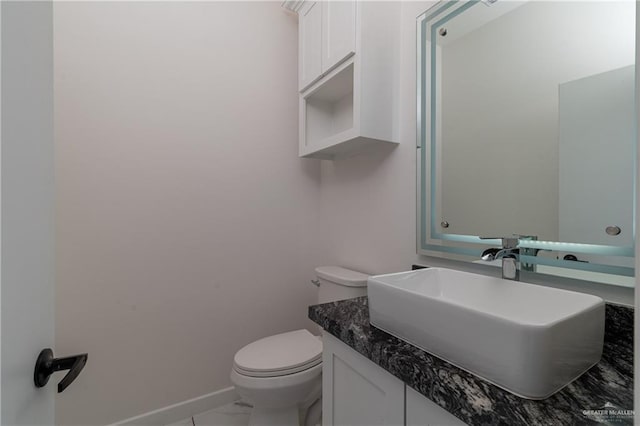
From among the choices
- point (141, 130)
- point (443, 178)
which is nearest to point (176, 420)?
point (141, 130)

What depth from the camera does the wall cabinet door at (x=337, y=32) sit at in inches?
48.1

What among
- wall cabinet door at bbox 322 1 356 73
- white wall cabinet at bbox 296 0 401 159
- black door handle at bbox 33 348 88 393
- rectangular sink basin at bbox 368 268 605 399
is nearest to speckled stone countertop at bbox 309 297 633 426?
rectangular sink basin at bbox 368 268 605 399

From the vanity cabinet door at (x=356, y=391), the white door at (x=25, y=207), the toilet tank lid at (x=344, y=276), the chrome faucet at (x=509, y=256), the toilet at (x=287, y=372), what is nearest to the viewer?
the white door at (x=25, y=207)

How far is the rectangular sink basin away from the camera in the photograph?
1.57ft

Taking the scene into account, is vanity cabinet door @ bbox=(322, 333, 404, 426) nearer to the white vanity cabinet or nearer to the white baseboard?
the white vanity cabinet

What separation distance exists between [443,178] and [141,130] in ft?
4.71

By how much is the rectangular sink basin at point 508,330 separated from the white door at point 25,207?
2.23 feet

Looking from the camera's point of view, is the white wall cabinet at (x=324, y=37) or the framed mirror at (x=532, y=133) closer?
the framed mirror at (x=532, y=133)

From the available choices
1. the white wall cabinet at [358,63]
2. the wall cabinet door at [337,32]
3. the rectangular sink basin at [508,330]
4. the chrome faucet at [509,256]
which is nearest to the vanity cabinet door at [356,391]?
the rectangular sink basin at [508,330]

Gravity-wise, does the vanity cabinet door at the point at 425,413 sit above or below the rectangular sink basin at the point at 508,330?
below

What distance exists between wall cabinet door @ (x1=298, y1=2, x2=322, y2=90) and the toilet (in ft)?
3.44

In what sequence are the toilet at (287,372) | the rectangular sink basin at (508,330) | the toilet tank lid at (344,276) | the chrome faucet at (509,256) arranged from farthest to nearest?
the toilet tank lid at (344,276) < the toilet at (287,372) < the chrome faucet at (509,256) < the rectangular sink basin at (508,330)

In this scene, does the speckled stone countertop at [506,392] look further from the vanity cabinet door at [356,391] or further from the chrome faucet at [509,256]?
the chrome faucet at [509,256]

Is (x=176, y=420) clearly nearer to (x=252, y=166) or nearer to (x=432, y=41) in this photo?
(x=252, y=166)
